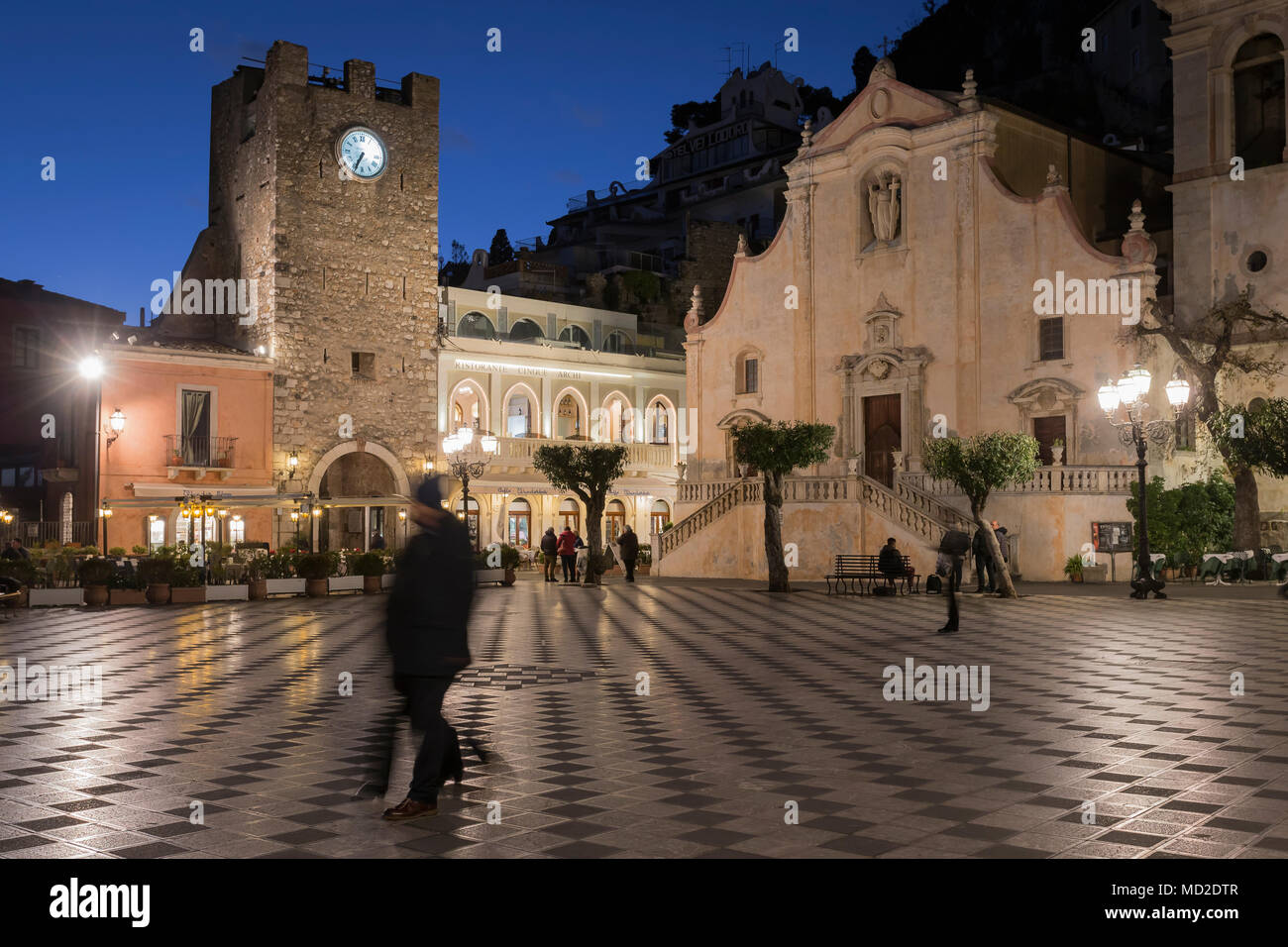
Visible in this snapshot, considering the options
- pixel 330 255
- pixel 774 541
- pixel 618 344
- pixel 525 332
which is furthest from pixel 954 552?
pixel 618 344

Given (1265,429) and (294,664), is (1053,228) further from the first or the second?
(294,664)

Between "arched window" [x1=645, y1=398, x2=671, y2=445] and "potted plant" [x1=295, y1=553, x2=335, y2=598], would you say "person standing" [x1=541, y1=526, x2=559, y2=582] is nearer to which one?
"potted plant" [x1=295, y1=553, x2=335, y2=598]

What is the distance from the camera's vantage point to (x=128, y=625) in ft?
66.2

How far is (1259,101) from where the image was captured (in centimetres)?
3256

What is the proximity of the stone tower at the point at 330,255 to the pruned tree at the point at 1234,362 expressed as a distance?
24.8 meters

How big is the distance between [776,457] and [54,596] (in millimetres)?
16087

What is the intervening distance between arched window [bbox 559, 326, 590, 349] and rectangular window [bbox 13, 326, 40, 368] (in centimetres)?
2012

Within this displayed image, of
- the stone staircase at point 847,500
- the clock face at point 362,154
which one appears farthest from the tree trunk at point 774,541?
the clock face at point 362,154

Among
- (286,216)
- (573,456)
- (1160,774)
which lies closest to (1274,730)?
(1160,774)

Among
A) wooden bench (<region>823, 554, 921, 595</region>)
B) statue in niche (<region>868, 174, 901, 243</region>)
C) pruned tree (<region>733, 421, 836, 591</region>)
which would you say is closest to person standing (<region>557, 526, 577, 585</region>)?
pruned tree (<region>733, 421, 836, 591</region>)

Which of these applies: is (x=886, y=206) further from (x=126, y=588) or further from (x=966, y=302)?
(x=126, y=588)

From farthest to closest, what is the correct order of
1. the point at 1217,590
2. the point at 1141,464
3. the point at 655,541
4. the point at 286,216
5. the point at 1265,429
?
the point at 286,216, the point at 655,541, the point at 1265,429, the point at 1217,590, the point at 1141,464

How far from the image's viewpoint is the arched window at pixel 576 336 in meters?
48.0

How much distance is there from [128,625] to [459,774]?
14846 millimetres
